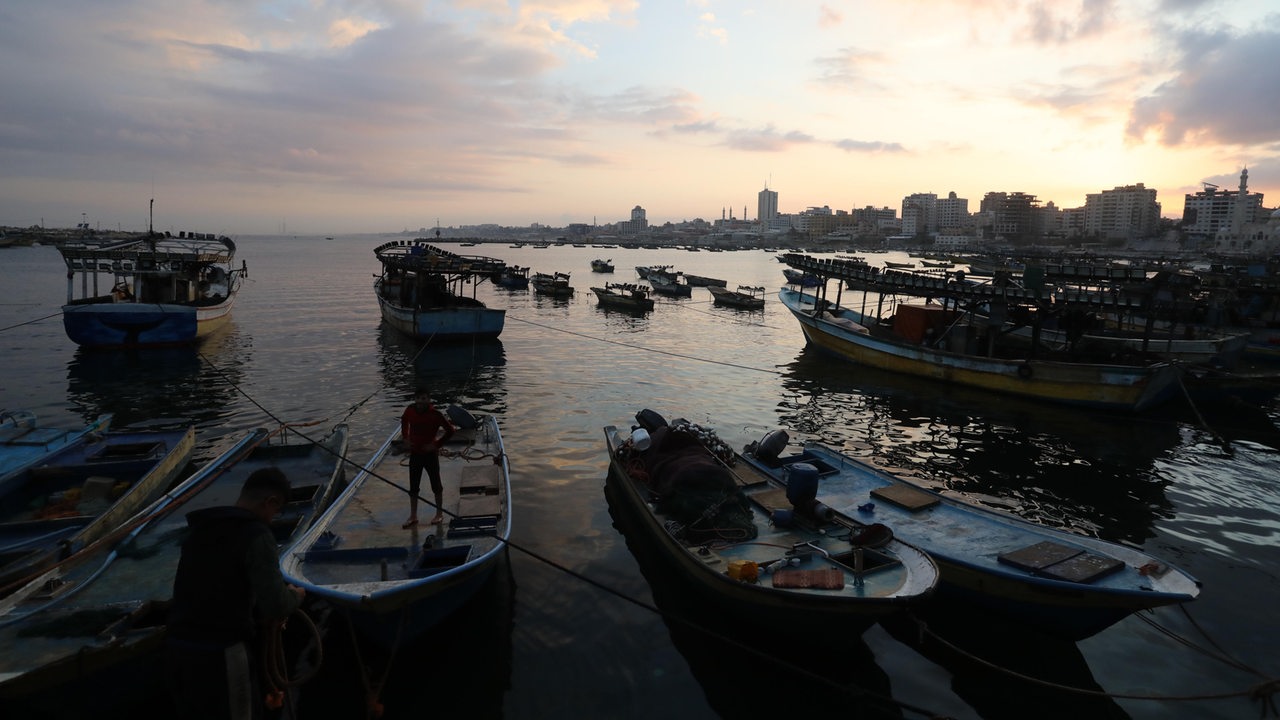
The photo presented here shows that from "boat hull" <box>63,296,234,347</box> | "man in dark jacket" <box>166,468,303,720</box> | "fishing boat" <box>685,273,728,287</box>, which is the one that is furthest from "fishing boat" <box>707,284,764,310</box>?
"man in dark jacket" <box>166,468,303,720</box>

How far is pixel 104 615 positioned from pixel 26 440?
354 inches

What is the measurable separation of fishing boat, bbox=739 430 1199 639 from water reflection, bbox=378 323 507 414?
44.4ft

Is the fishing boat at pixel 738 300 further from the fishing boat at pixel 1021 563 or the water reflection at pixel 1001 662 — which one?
the water reflection at pixel 1001 662

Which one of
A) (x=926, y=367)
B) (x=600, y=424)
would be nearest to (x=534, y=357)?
(x=600, y=424)

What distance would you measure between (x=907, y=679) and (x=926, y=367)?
19922 mm

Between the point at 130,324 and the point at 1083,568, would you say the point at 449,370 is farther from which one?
the point at 1083,568

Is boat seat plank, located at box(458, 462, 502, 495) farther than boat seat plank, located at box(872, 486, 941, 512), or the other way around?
boat seat plank, located at box(458, 462, 502, 495)

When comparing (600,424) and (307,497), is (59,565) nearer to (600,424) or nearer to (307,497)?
(307,497)

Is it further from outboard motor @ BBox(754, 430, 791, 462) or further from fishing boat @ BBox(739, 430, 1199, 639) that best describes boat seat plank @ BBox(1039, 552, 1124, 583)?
outboard motor @ BBox(754, 430, 791, 462)

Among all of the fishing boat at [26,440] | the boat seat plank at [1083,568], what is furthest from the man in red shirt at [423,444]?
the boat seat plank at [1083,568]

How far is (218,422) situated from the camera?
61.2ft

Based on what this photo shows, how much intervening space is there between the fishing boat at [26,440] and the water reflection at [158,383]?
4456 millimetres

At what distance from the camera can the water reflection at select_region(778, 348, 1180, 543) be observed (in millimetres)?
14242

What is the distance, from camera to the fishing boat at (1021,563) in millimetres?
7887
